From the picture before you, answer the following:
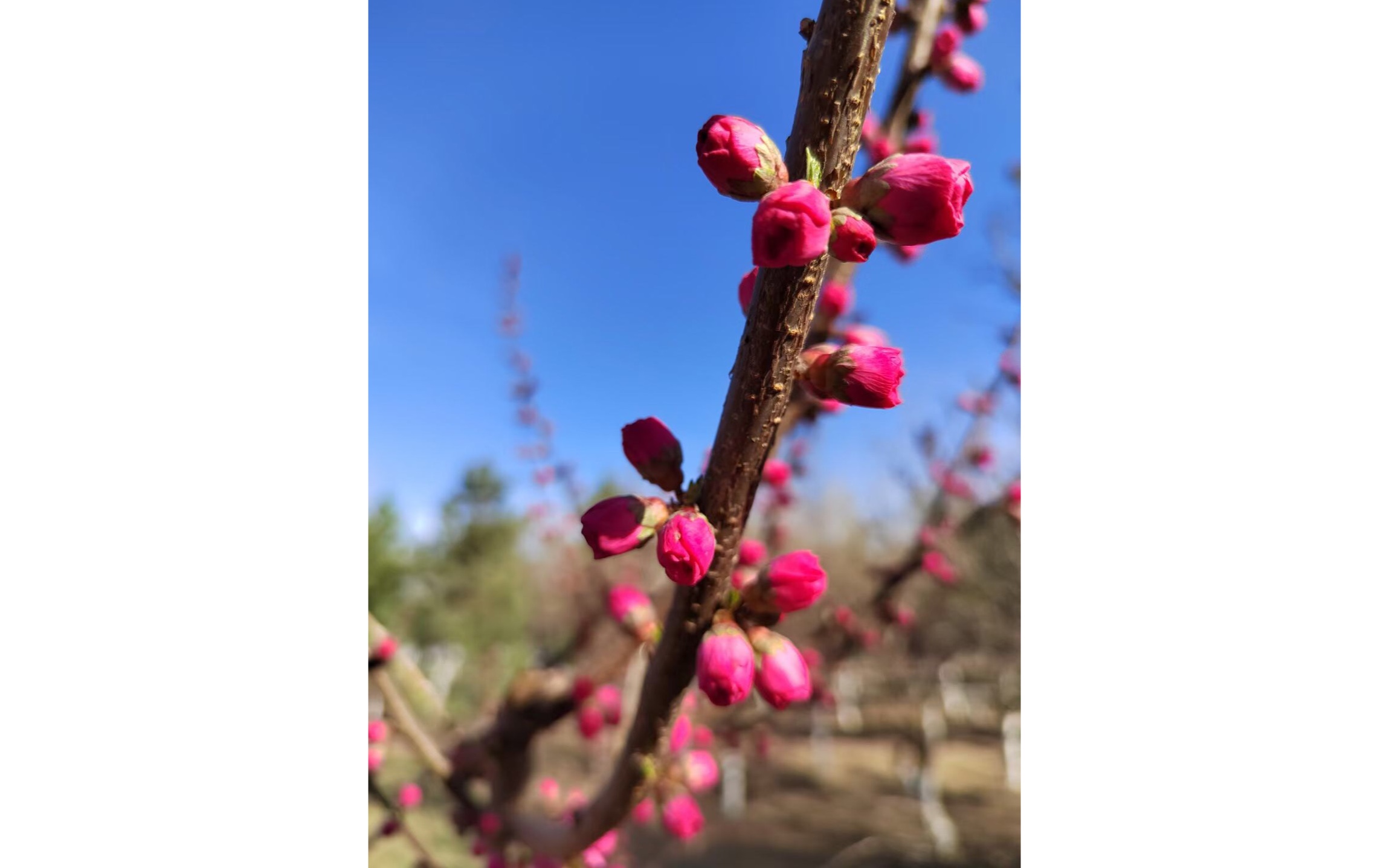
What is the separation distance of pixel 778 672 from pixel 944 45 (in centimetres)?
79

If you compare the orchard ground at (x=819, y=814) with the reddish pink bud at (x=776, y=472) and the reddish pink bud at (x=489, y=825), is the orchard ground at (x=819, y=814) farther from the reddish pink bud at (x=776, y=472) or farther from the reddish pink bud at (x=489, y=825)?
the reddish pink bud at (x=776, y=472)

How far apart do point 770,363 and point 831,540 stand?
9.31 ft

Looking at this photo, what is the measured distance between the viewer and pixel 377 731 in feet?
3.75

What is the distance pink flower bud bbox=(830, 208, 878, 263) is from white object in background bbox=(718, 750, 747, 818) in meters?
3.64

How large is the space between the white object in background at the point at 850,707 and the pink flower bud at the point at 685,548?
513cm

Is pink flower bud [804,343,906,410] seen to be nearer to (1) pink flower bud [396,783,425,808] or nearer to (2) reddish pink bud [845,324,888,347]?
(2) reddish pink bud [845,324,888,347]

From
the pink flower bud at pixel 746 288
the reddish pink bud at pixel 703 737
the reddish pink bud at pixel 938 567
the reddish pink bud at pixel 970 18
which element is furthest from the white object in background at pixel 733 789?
the pink flower bud at pixel 746 288

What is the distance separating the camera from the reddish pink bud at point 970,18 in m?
0.90

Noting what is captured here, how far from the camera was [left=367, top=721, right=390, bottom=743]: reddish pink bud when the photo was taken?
1138mm

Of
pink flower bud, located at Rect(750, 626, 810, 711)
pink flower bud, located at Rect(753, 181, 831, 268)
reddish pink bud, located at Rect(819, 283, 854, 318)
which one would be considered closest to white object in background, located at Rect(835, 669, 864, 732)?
reddish pink bud, located at Rect(819, 283, 854, 318)

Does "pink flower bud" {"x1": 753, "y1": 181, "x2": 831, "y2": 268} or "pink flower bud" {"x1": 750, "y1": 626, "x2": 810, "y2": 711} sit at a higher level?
"pink flower bud" {"x1": 753, "y1": 181, "x2": 831, "y2": 268}
